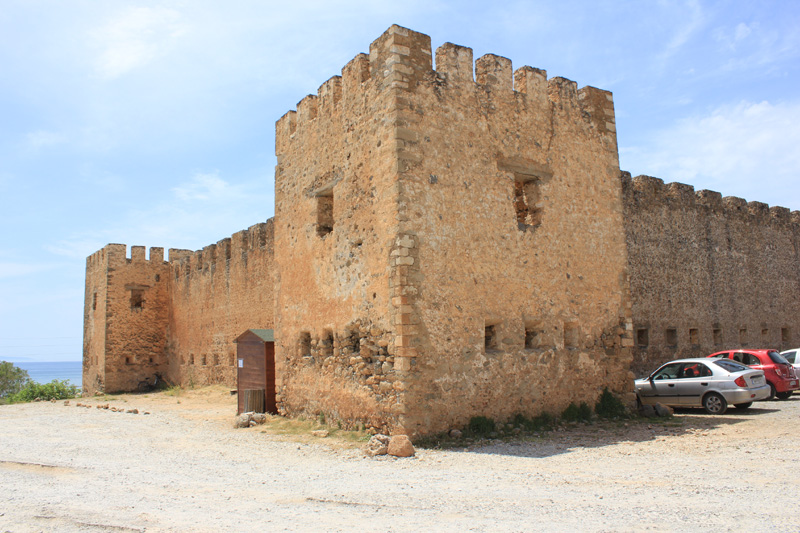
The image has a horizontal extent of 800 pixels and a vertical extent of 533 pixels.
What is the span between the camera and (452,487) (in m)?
5.84

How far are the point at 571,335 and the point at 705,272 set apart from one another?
9.59 m

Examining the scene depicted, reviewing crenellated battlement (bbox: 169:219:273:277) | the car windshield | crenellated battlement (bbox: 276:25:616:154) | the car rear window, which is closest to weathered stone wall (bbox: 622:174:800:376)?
the car windshield

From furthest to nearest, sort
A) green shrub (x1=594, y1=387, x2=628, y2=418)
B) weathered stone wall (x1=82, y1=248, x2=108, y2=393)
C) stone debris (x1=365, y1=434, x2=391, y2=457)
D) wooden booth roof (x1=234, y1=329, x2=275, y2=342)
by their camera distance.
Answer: weathered stone wall (x1=82, y1=248, x2=108, y2=393) → wooden booth roof (x1=234, y1=329, x2=275, y2=342) → green shrub (x1=594, y1=387, x2=628, y2=418) → stone debris (x1=365, y1=434, x2=391, y2=457)

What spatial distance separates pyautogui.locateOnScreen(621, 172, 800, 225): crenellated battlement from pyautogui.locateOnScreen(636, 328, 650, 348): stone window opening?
11.0ft

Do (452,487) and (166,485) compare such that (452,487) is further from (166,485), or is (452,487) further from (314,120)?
(314,120)

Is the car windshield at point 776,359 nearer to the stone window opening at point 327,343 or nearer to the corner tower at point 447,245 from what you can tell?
the corner tower at point 447,245

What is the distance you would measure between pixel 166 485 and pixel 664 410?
8193 millimetres

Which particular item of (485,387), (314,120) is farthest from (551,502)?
(314,120)

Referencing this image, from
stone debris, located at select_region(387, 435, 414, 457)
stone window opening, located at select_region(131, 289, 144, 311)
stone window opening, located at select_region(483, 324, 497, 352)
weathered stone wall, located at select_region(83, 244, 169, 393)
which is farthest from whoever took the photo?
stone window opening, located at select_region(131, 289, 144, 311)

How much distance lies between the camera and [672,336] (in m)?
16.6

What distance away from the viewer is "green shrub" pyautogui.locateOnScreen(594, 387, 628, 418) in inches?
397

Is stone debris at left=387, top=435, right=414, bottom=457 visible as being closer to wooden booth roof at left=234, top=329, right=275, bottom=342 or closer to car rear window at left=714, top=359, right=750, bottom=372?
wooden booth roof at left=234, top=329, right=275, bottom=342

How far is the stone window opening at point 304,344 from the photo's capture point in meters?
10.6

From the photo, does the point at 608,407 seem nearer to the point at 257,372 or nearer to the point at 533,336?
the point at 533,336
